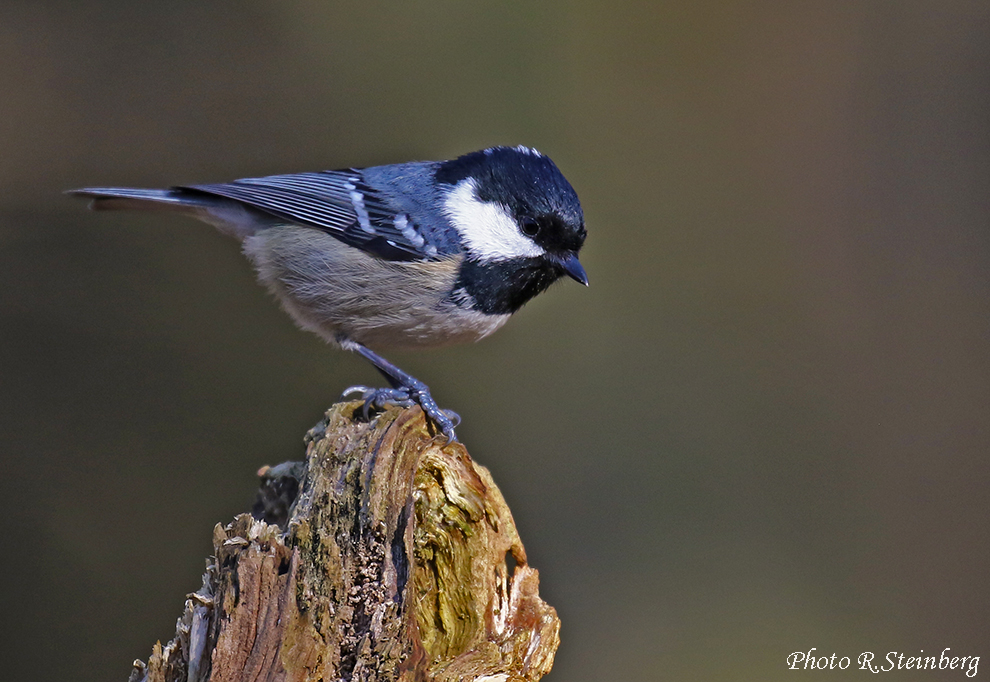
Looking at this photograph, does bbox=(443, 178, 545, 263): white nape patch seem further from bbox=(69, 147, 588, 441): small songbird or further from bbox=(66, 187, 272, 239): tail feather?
bbox=(66, 187, 272, 239): tail feather

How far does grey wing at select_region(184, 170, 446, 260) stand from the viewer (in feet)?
8.08

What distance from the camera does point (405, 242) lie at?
245 cm

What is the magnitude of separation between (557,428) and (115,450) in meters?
2.00

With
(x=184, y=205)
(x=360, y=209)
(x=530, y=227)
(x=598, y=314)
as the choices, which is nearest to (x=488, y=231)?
(x=530, y=227)

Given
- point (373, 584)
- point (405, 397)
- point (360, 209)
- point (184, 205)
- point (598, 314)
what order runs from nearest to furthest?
point (373, 584)
point (405, 397)
point (360, 209)
point (184, 205)
point (598, 314)

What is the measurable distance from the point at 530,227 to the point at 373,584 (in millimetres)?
1180

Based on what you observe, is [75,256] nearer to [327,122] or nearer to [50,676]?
[327,122]

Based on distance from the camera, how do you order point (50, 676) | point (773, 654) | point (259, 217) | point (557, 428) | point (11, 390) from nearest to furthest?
point (259, 217) < point (50, 676) < point (11, 390) < point (773, 654) < point (557, 428)

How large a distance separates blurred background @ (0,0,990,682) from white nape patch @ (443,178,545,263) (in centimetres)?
133

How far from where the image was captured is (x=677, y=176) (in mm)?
4031

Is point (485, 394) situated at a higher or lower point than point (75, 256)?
lower

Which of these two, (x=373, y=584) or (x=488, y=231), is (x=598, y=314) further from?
(x=373, y=584)

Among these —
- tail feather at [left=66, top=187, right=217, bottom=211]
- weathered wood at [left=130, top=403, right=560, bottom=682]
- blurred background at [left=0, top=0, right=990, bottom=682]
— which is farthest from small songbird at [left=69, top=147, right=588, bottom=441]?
blurred background at [left=0, top=0, right=990, bottom=682]

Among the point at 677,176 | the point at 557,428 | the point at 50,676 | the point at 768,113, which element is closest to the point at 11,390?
the point at 50,676
